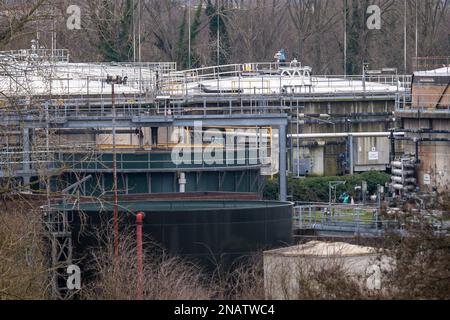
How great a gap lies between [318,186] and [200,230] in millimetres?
17377

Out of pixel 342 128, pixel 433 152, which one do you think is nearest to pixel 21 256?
pixel 433 152

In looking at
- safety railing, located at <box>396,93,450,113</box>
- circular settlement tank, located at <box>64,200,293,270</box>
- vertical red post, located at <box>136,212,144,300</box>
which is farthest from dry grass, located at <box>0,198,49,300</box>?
safety railing, located at <box>396,93,450,113</box>

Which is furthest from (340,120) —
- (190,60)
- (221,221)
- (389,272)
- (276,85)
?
(389,272)

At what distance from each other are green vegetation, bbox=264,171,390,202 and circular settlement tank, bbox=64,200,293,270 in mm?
15455

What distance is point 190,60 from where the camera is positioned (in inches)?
2117

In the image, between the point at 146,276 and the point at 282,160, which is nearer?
the point at 146,276

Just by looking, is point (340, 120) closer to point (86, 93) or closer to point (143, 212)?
point (86, 93)

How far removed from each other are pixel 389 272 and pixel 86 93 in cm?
2319

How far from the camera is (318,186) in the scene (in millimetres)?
37125

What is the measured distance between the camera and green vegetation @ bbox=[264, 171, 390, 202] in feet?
119

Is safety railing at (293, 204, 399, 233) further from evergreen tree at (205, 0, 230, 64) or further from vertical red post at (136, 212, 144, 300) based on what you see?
evergreen tree at (205, 0, 230, 64)

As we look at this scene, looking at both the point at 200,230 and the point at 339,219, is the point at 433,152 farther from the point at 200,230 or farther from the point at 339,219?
the point at 200,230

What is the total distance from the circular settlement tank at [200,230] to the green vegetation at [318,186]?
608 inches
